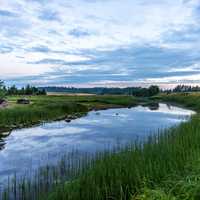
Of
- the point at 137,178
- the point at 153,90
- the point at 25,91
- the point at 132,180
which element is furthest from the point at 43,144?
the point at 153,90

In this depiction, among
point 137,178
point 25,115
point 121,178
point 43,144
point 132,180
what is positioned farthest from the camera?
point 25,115

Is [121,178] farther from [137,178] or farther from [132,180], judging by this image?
[137,178]

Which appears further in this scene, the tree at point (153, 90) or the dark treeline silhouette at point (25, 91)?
the tree at point (153, 90)

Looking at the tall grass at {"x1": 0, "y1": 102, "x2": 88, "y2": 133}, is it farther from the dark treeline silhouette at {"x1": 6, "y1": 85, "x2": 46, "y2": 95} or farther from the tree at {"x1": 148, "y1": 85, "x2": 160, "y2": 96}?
the tree at {"x1": 148, "y1": 85, "x2": 160, "y2": 96}

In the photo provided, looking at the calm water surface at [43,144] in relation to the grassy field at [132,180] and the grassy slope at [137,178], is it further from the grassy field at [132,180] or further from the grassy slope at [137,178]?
the grassy slope at [137,178]

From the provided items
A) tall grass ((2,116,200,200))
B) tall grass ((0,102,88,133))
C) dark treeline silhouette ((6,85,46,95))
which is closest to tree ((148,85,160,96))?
dark treeline silhouette ((6,85,46,95))

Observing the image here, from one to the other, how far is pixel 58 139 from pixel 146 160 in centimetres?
1510

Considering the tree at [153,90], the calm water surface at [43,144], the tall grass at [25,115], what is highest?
the tree at [153,90]

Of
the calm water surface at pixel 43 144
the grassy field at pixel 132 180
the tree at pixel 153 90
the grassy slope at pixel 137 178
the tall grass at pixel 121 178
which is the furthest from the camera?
the tree at pixel 153 90

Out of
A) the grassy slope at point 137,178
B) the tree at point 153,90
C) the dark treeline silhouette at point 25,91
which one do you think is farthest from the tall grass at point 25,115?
the tree at point 153,90

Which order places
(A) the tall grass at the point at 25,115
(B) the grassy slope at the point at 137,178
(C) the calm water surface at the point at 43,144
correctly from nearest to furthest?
(B) the grassy slope at the point at 137,178
(C) the calm water surface at the point at 43,144
(A) the tall grass at the point at 25,115

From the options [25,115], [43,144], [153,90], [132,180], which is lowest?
[43,144]

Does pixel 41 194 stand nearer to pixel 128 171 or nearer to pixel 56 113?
pixel 128 171

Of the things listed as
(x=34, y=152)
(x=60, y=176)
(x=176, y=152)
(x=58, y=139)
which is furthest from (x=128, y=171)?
(x=58, y=139)
